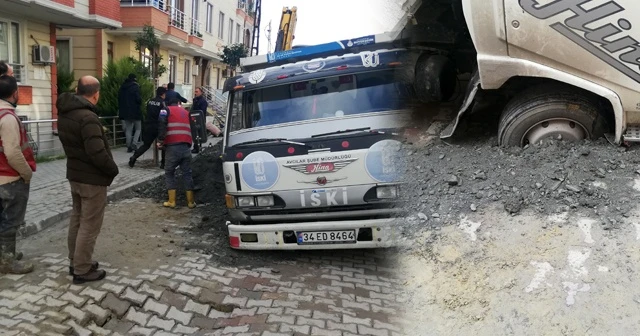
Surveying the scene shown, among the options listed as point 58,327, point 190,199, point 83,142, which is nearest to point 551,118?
point 83,142

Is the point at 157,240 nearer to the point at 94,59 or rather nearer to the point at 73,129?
the point at 73,129

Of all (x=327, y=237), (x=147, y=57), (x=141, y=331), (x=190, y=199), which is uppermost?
(x=147, y=57)

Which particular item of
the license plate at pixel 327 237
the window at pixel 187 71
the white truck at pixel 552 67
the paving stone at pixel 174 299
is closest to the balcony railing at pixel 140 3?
the window at pixel 187 71

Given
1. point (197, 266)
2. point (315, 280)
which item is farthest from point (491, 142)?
point (197, 266)

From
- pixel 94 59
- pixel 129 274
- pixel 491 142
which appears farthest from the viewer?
pixel 94 59

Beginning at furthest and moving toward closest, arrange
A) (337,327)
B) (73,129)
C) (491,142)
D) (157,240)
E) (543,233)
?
(157,240), (491,142), (73,129), (337,327), (543,233)

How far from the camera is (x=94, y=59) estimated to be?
15344 millimetres

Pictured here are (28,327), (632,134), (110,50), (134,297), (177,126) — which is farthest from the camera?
(110,50)

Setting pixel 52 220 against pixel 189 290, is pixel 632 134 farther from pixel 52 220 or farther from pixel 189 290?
pixel 52 220

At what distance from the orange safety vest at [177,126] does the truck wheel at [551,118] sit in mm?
3817

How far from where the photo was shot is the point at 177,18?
2022 cm

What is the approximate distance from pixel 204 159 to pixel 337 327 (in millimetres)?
5441

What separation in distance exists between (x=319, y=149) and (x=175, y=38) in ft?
53.3

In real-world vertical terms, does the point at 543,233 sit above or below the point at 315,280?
above
